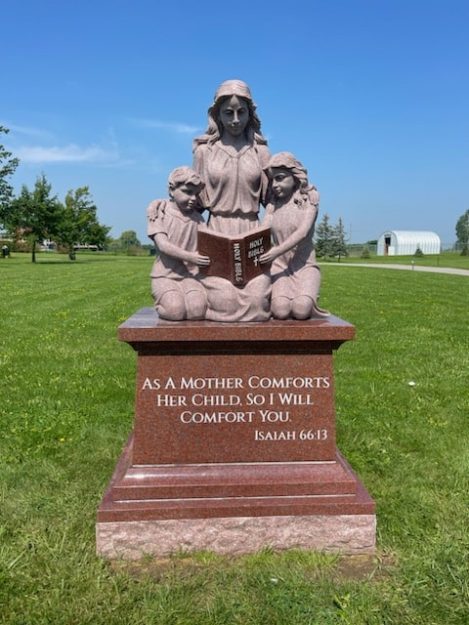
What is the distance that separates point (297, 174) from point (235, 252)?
767mm

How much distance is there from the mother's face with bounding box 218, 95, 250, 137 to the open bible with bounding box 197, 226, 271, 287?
85cm

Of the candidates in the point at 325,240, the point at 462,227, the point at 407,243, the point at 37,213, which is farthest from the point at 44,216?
the point at 462,227

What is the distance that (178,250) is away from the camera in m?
3.91

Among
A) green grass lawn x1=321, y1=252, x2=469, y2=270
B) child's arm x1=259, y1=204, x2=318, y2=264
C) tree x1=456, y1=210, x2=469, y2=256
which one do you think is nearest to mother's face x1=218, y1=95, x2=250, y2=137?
child's arm x1=259, y1=204, x2=318, y2=264

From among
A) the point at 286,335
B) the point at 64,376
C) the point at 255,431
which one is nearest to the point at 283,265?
the point at 286,335

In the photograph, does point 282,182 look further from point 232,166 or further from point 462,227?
point 462,227

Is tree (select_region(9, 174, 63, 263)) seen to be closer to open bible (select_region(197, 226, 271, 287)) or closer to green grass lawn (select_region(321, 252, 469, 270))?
green grass lawn (select_region(321, 252, 469, 270))

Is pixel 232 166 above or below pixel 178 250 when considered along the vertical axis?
above

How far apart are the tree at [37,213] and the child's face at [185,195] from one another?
4313cm

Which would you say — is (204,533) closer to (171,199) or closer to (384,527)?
(384,527)

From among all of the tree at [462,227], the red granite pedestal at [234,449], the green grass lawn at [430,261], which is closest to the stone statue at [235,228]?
the red granite pedestal at [234,449]

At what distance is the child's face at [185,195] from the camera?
395 cm

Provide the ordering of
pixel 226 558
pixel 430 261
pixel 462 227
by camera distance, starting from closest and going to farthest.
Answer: pixel 226 558
pixel 430 261
pixel 462 227

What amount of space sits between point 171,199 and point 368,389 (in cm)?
415
